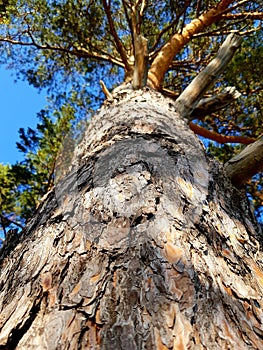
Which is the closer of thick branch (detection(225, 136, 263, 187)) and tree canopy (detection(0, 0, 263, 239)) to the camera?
thick branch (detection(225, 136, 263, 187))

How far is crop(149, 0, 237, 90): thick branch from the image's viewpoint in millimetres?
3498

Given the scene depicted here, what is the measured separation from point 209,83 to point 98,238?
1.80m

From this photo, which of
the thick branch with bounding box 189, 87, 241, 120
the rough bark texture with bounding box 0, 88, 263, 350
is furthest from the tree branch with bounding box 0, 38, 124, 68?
the rough bark texture with bounding box 0, 88, 263, 350

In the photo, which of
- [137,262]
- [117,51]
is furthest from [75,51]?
[137,262]

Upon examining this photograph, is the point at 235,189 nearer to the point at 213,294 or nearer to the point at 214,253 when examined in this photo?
the point at 214,253

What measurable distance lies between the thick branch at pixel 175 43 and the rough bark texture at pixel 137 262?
2.17m

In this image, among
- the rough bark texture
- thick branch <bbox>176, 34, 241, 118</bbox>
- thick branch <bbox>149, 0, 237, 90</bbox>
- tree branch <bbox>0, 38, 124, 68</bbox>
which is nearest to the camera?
the rough bark texture

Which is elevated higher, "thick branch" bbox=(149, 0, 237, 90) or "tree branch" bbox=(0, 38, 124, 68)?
"tree branch" bbox=(0, 38, 124, 68)

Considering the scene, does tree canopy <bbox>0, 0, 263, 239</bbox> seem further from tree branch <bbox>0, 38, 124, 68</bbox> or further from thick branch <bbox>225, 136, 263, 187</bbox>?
thick branch <bbox>225, 136, 263, 187</bbox>

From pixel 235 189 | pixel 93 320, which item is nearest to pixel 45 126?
pixel 235 189

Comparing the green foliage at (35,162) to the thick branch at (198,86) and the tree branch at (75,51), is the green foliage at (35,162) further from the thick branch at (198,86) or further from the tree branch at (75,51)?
the thick branch at (198,86)

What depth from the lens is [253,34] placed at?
471 cm

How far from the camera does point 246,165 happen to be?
159 cm

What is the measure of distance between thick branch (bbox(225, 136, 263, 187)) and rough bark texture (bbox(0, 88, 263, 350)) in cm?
13
